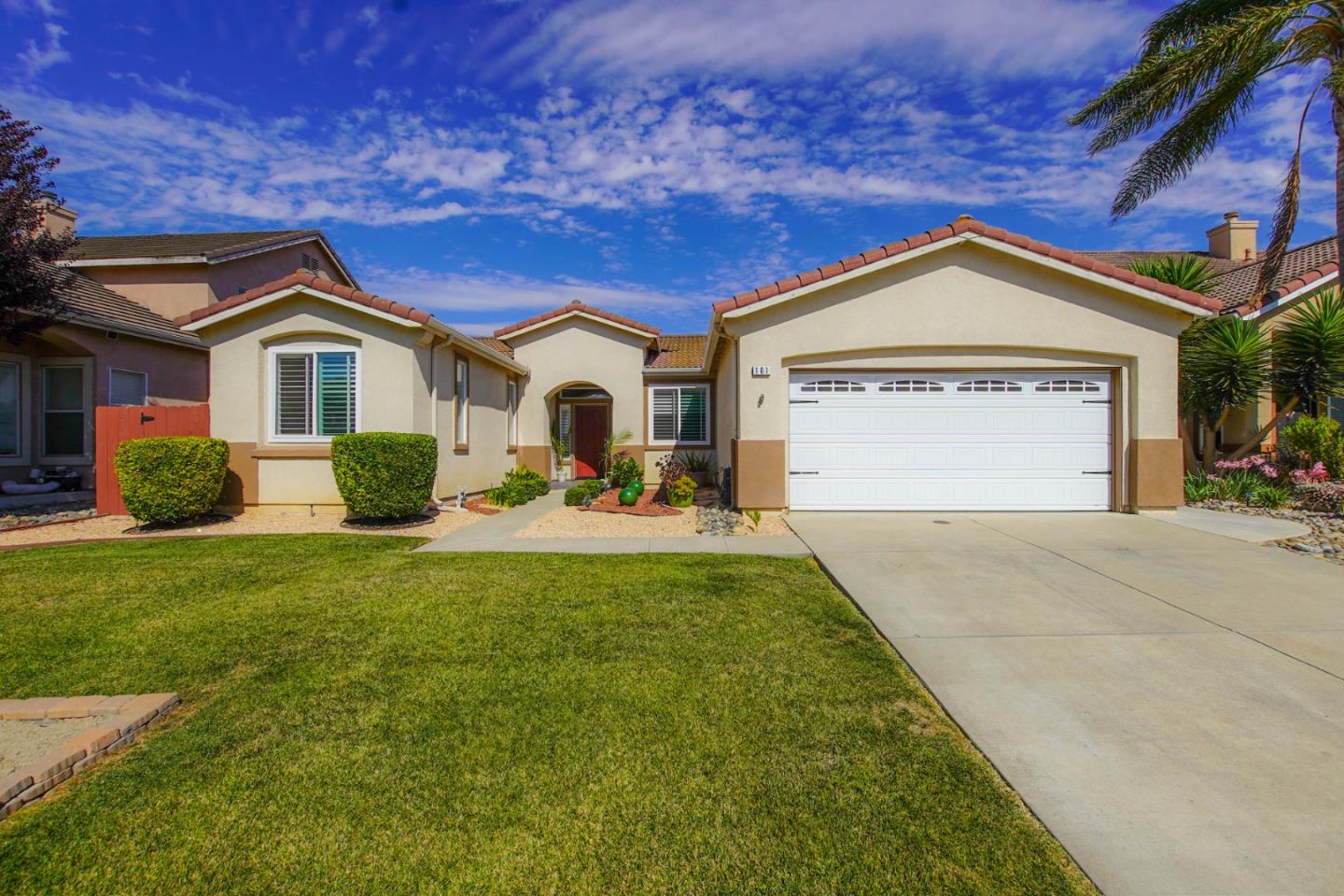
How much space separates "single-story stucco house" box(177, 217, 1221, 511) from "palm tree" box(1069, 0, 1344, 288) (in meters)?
4.75

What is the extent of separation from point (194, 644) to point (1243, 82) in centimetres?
1806

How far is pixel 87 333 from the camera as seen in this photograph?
13.1m

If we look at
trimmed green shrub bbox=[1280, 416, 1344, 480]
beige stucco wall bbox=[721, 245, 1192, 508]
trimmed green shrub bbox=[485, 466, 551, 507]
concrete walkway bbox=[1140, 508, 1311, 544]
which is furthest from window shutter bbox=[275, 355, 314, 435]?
trimmed green shrub bbox=[1280, 416, 1344, 480]

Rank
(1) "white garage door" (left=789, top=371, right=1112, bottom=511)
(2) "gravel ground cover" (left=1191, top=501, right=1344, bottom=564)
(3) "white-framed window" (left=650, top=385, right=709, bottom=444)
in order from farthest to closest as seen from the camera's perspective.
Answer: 1. (3) "white-framed window" (left=650, top=385, right=709, bottom=444)
2. (1) "white garage door" (left=789, top=371, right=1112, bottom=511)
3. (2) "gravel ground cover" (left=1191, top=501, right=1344, bottom=564)

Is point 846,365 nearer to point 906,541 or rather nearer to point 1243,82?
point 906,541

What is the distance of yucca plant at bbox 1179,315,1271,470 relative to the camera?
1117 centimetres

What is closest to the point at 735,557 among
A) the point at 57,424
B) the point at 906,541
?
the point at 906,541

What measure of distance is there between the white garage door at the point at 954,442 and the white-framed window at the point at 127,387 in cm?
1381

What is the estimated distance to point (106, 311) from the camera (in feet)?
44.8

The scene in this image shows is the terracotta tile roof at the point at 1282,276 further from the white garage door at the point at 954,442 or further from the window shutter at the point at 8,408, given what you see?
the window shutter at the point at 8,408

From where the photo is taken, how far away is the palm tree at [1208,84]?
11.4m

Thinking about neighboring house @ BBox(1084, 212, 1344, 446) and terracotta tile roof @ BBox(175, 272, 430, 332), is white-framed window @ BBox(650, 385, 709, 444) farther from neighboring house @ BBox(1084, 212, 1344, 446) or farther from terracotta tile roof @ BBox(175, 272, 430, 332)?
neighboring house @ BBox(1084, 212, 1344, 446)

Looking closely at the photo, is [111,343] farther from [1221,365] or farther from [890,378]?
[1221,365]

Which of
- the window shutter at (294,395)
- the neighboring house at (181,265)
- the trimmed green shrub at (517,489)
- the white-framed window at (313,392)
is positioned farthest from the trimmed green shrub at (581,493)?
the neighboring house at (181,265)
